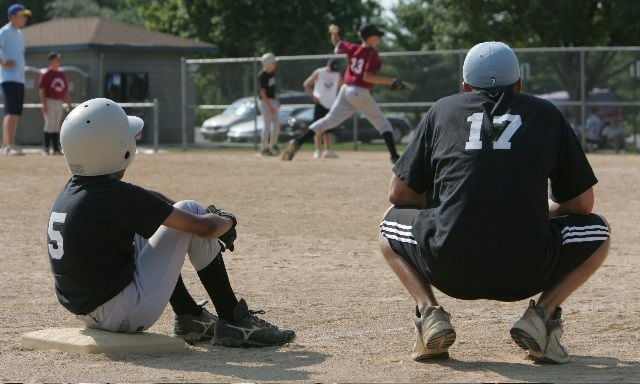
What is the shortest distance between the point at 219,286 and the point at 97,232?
0.70 meters

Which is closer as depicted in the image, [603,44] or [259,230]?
Result: [259,230]

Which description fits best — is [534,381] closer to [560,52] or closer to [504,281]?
[504,281]

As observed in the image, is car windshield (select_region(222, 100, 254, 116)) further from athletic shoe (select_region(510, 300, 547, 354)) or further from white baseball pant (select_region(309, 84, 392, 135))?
athletic shoe (select_region(510, 300, 547, 354))

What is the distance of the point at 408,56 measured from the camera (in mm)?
26391

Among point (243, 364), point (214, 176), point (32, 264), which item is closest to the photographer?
point (243, 364)

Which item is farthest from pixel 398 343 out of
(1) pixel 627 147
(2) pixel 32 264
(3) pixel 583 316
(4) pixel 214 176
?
(1) pixel 627 147

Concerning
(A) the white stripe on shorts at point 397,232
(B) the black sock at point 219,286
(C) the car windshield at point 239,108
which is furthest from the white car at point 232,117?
(A) the white stripe on shorts at point 397,232

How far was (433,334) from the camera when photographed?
5.32 metres

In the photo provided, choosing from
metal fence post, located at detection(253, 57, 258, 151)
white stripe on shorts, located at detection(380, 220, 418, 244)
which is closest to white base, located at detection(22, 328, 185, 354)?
white stripe on shorts, located at detection(380, 220, 418, 244)

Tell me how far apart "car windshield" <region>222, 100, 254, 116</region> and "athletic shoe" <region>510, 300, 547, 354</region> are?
75.4 feet

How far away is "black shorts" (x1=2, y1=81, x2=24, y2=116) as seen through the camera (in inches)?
782

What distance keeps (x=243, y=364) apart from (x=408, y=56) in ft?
69.6

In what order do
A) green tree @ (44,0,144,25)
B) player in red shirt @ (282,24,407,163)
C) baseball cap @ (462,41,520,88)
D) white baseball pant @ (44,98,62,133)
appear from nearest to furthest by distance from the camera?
baseball cap @ (462,41,520,88) → player in red shirt @ (282,24,407,163) → white baseball pant @ (44,98,62,133) → green tree @ (44,0,144,25)

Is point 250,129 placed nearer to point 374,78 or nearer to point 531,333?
point 374,78
